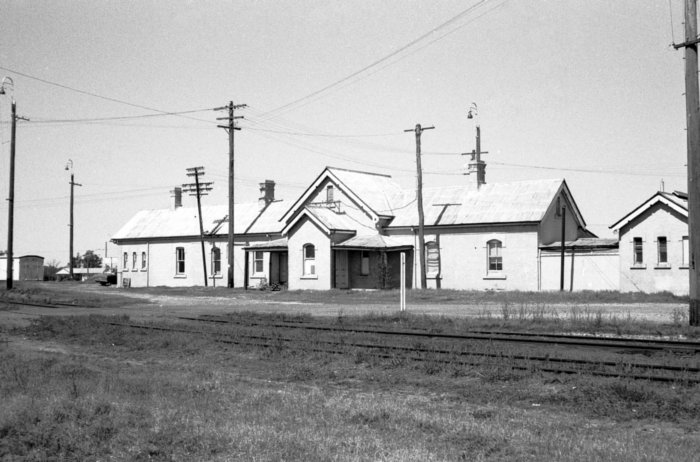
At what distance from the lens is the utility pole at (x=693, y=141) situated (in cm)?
1781

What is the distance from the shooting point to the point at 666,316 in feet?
72.2

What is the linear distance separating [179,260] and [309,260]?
16.1 meters

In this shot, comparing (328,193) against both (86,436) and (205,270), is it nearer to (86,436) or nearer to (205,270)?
(205,270)

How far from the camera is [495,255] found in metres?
39.6

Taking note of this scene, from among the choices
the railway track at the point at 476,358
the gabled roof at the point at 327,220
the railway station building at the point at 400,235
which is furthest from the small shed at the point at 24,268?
the railway track at the point at 476,358

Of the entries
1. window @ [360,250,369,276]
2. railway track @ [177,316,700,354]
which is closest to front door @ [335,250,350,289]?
window @ [360,250,369,276]

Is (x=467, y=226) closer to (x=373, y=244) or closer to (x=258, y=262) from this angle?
(x=373, y=244)

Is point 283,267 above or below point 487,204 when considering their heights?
below

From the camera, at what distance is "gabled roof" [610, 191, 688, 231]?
3253cm

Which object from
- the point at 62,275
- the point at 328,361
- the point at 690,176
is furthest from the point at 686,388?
the point at 62,275

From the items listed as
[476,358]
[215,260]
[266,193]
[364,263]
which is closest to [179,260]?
[215,260]

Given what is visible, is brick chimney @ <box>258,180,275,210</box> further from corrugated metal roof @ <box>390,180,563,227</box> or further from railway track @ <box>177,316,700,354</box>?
railway track @ <box>177,316,700,354</box>

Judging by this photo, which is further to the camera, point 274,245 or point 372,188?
point 372,188

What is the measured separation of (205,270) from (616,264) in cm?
2655
